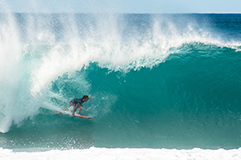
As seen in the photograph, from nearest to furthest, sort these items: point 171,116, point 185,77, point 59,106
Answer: point 171,116 < point 59,106 < point 185,77

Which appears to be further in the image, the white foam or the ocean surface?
the ocean surface

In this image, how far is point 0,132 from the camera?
269 inches

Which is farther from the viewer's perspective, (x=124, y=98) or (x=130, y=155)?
(x=124, y=98)

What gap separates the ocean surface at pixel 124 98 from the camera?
19.9ft

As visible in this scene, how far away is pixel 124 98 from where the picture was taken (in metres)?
8.32

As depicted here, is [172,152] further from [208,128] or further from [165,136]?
[208,128]

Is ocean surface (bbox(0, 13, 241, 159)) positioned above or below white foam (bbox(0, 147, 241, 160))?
above

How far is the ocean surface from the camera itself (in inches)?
239

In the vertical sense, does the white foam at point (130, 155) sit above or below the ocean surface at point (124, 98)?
below

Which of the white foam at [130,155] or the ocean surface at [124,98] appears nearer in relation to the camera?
the white foam at [130,155]

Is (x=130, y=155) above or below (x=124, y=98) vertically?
below

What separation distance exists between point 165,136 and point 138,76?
3.54 m

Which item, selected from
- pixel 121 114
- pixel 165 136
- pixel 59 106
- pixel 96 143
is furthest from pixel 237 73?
pixel 59 106

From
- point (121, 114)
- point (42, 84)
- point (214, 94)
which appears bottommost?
point (121, 114)
